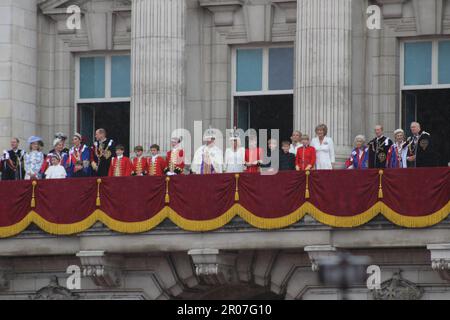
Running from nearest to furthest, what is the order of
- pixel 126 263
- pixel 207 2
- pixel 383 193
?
pixel 383 193 → pixel 126 263 → pixel 207 2

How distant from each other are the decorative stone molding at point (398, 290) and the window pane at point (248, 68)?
10796 mm

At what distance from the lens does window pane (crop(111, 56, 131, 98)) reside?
246 ft

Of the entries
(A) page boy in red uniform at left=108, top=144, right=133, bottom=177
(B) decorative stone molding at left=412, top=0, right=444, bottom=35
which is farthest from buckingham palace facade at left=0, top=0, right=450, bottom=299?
(A) page boy in red uniform at left=108, top=144, right=133, bottom=177

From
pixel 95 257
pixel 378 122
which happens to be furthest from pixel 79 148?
pixel 378 122

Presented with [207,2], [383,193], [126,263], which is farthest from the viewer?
[207,2]

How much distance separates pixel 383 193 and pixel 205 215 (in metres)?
5.44

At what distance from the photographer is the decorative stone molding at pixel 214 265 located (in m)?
66.1

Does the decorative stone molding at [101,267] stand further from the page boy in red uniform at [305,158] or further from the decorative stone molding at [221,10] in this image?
the decorative stone molding at [221,10]

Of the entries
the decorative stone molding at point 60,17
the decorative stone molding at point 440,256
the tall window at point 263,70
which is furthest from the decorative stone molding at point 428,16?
the decorative stone molding at point 60,17

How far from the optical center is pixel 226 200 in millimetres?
65875

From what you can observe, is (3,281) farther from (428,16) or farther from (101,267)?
(428,16)

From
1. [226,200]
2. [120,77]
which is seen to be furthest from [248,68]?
[226,200]

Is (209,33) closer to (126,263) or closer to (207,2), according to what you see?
(207,2)

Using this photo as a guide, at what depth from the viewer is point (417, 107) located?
71.4 meters
